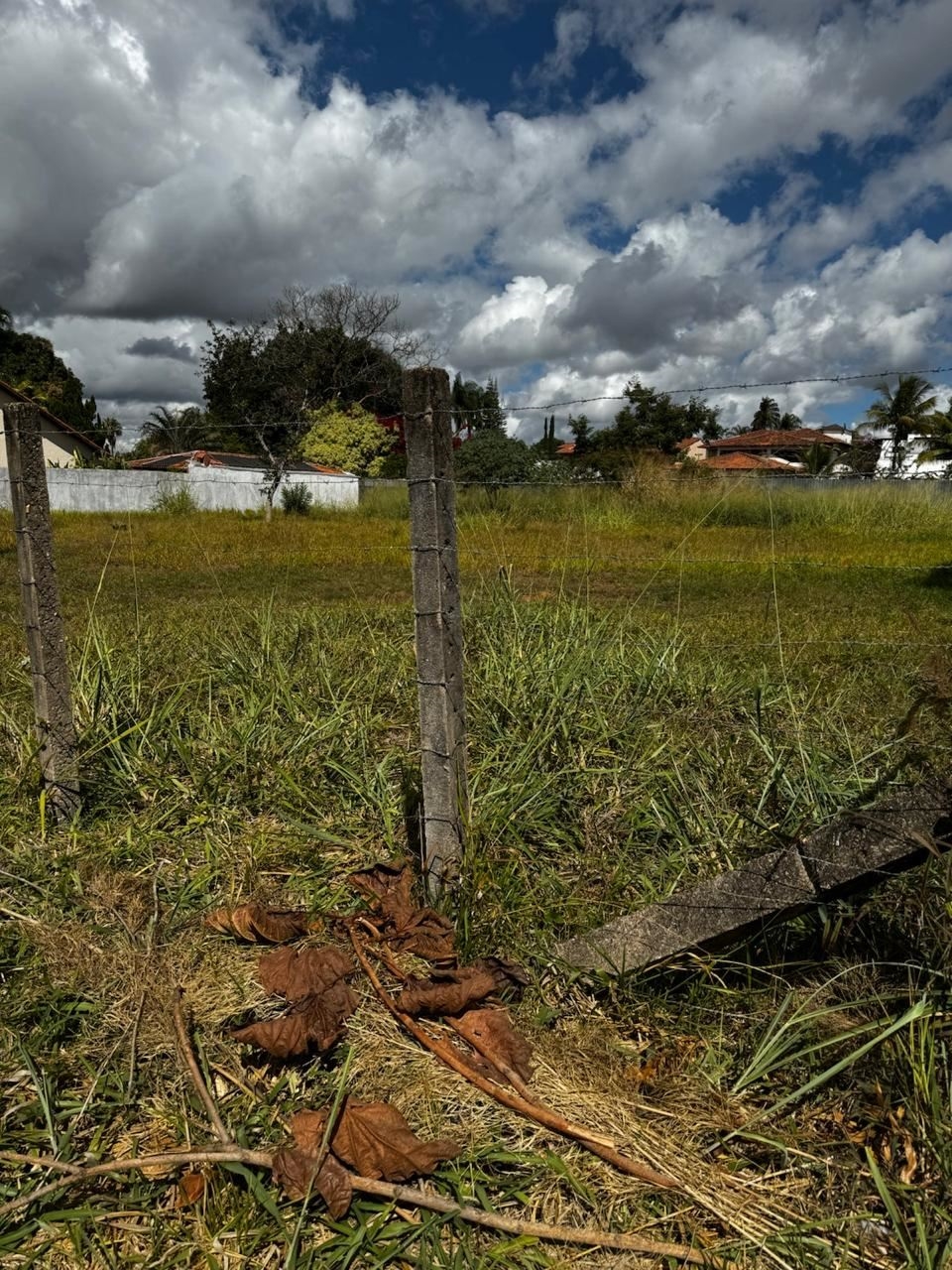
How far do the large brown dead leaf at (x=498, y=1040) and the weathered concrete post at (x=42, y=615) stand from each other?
165cm

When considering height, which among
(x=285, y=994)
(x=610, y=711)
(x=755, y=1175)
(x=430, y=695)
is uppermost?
(x=430, y=695)

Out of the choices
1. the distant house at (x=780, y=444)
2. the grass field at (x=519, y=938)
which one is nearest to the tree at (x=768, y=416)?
the distant house at (x=780, y=444)

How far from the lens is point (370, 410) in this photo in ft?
128

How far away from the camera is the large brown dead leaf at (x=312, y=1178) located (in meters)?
1.48

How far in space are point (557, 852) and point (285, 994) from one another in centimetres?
96

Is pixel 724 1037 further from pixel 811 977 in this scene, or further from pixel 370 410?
pixel 370 410

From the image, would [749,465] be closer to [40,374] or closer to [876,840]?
[876,840]

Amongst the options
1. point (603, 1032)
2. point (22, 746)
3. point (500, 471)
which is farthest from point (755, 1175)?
point (500, 471)

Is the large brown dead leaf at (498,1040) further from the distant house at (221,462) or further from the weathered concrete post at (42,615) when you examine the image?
the distant house at (221,462)

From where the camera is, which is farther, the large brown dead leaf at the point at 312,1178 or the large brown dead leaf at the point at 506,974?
the large brown dead leaf at the point at 506,974

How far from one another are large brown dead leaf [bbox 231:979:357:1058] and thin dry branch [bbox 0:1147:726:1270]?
24 cm

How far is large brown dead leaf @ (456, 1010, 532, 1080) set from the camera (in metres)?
1.80

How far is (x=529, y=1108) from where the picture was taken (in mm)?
1680

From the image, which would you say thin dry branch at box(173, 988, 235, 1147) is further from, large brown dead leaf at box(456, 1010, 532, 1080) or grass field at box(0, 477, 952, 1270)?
large brown dead leaf at box(456, 1010, 532, 1080)
